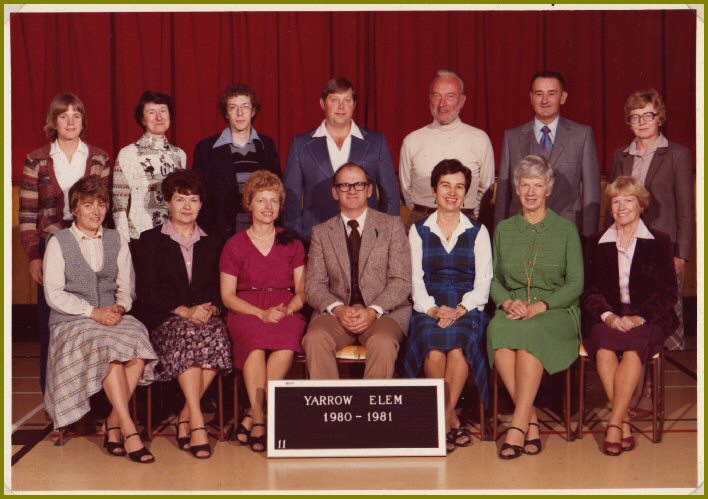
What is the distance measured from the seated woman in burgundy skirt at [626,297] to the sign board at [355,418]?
2.79ft

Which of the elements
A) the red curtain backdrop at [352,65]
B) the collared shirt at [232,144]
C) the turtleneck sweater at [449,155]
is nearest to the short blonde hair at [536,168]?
the turtleneck sweater at [449,155]

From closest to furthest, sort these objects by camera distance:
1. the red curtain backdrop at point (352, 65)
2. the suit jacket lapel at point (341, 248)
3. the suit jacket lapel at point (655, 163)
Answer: the suit jacket lapel at point (341, 248)
the suit jacket lapel at point (655, 163)
the red curtain backdrop at point (352, 65)

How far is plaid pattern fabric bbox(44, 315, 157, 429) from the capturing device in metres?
4.59

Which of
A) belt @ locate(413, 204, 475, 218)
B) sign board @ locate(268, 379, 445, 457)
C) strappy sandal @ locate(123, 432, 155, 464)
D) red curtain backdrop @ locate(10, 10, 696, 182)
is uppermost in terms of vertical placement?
red curtain backdrop @ locate(10, 10, 696, 182)

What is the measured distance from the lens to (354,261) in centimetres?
488

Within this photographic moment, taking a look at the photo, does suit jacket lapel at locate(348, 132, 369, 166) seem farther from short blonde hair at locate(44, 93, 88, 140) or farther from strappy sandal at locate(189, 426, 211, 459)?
strappy sandal at locate(189, 426, 211, 459)

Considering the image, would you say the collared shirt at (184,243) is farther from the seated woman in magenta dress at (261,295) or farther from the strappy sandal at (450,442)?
the strappy sandal at (450,442)

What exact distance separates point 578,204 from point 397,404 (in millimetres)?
1609

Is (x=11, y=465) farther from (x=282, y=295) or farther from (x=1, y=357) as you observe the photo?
(x=282, y=295)

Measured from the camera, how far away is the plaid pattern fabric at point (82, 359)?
4586 millimetres

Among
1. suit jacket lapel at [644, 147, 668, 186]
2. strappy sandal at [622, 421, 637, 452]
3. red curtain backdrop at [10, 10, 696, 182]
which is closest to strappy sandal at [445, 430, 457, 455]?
strappy sandal at [622, 421, 637, 452]

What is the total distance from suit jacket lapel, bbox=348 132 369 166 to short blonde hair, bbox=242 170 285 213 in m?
0.50

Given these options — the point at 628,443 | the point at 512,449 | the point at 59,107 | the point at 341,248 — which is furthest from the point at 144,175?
the point at 628,443

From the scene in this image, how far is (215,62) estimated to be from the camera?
287 inches
